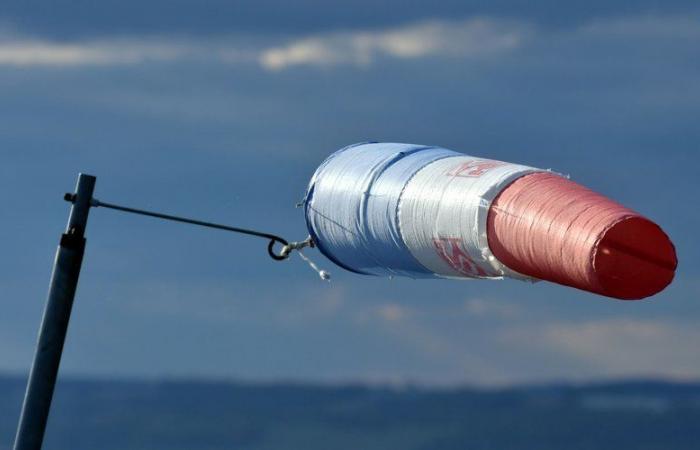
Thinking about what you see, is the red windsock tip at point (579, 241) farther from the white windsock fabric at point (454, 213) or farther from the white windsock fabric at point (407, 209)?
the white windsock fabric at point (407, 209)

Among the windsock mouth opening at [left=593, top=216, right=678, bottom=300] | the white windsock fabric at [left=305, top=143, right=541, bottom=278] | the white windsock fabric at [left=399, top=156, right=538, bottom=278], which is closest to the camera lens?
the windsock mouth opening at [left=593, top=216, right=678, bottom=300]

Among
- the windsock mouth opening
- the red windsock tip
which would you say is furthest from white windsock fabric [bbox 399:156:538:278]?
the windsock mouth opening

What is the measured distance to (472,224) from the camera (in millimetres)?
48062

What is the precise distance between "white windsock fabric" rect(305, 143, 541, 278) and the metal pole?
847 centimetres

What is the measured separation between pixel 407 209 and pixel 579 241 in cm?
829

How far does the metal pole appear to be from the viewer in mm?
48312

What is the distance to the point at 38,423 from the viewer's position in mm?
48375

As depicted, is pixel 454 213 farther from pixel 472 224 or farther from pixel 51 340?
pixel 51 340

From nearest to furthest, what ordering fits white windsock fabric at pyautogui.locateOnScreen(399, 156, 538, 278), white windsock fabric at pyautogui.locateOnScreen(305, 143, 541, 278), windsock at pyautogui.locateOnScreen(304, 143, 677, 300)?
windsock at pyautogui.locateOnScreen(304, 143, 677, 300) → white windsock fabric at pyautogui.locateOnScreen(399, 156, 538, 278) → white windsock fabric at pyautogui.locateOnScreen(305, 143, 541, 278)

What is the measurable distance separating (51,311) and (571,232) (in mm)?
12506

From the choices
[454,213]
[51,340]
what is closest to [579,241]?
[454,213]

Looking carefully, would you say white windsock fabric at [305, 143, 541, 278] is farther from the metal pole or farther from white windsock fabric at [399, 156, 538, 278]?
the metal pole

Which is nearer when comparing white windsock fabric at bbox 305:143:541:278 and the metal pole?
the metal pole

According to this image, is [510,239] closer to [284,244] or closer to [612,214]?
[612,214]
